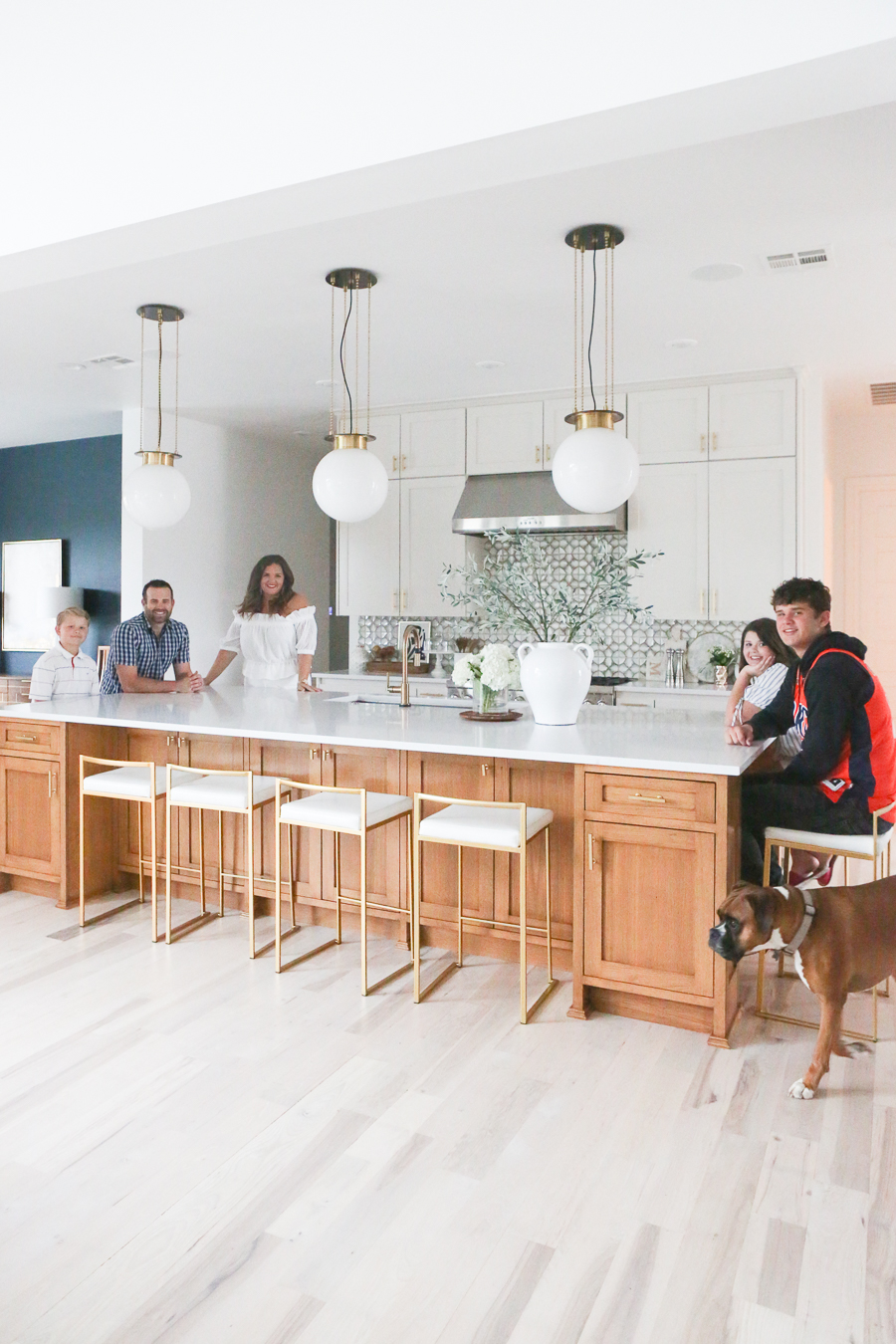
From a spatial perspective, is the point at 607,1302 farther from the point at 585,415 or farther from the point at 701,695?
the point at 701,695

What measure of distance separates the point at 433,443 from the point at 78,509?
10.3 ft

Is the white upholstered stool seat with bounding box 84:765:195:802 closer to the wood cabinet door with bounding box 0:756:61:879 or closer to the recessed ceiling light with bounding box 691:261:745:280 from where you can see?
the wood cabinet door with bounding box 0:756:61:879

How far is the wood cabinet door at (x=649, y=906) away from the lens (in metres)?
2.67

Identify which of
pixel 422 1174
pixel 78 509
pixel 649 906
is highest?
pixel 78 509

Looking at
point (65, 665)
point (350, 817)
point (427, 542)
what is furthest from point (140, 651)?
point (427, 542)

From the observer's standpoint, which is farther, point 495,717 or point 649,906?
point 495,717

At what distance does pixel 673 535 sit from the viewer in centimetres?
556

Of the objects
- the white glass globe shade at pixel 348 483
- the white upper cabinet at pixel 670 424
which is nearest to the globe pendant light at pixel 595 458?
the white glass globe shade at pixel 348 483

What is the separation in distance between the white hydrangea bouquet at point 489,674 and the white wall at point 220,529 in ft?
11.8

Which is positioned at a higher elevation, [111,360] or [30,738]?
[111,360]

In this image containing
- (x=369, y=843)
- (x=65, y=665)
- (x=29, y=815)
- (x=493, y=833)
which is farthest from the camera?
(x=65, y=665)

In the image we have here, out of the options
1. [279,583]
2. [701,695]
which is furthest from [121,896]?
→ [701,695]

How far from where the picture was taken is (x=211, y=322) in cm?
436

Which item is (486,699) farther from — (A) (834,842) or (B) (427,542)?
(B) (427,542)
